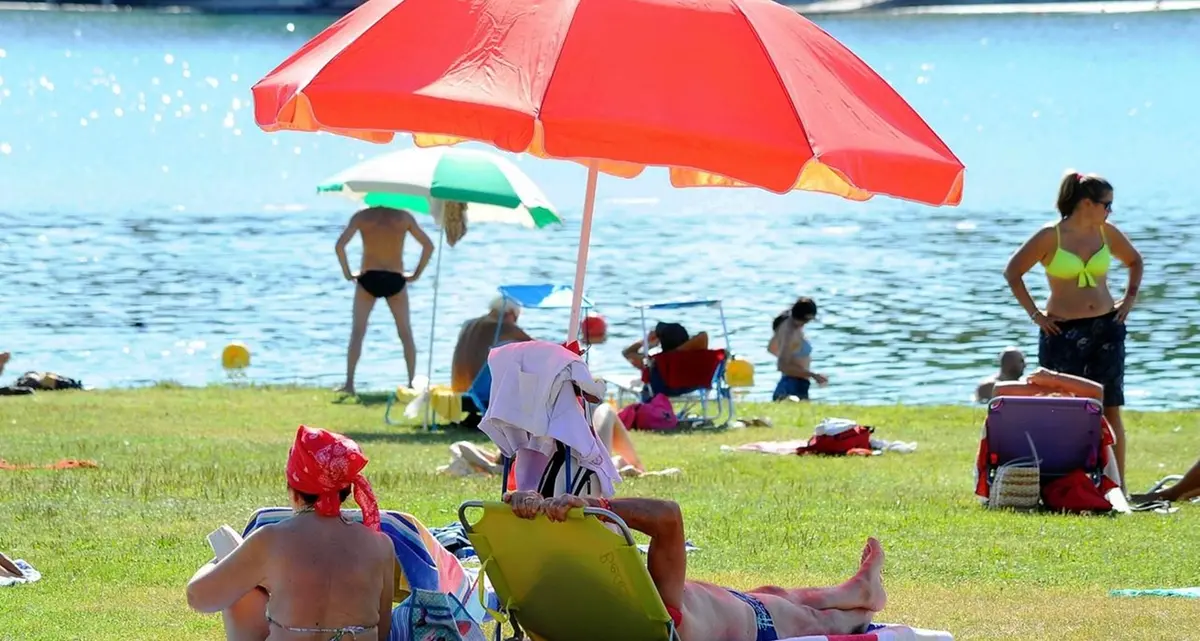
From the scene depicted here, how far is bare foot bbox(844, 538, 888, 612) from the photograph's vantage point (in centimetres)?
595

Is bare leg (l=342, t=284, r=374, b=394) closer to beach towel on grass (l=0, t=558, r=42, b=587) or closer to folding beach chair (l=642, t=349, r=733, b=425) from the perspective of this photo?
folding beach chair (l=642, t=349, r=733, b=425)

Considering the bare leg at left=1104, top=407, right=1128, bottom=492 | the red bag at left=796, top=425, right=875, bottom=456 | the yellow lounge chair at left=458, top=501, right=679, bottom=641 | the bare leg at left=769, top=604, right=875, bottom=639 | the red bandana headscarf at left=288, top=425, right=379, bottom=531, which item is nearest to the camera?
the red bandana headscarf at left=288, top=425, right=379, bottom=531

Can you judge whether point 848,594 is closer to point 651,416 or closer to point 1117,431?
point 1117,431

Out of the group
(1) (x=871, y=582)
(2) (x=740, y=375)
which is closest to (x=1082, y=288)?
(1) (x=871, y=582)

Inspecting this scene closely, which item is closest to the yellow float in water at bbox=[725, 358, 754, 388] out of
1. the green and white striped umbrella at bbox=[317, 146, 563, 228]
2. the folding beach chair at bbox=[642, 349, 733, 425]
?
the folding beach chair at bbox=[642, 349, 733, 425]

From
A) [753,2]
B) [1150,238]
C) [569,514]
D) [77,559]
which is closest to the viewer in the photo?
[569,514]

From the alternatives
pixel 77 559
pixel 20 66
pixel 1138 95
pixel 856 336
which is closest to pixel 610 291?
pixel 856 336

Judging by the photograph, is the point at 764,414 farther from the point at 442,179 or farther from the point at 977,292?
the point at 977,292

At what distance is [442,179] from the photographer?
13445mm

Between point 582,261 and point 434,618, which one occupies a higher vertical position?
point 582,261

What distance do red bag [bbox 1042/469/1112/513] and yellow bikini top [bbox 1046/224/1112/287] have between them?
3.37 feet

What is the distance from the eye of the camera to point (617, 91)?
519 centimetres

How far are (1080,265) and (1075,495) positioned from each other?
121cm

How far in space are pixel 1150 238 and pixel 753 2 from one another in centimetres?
2645
